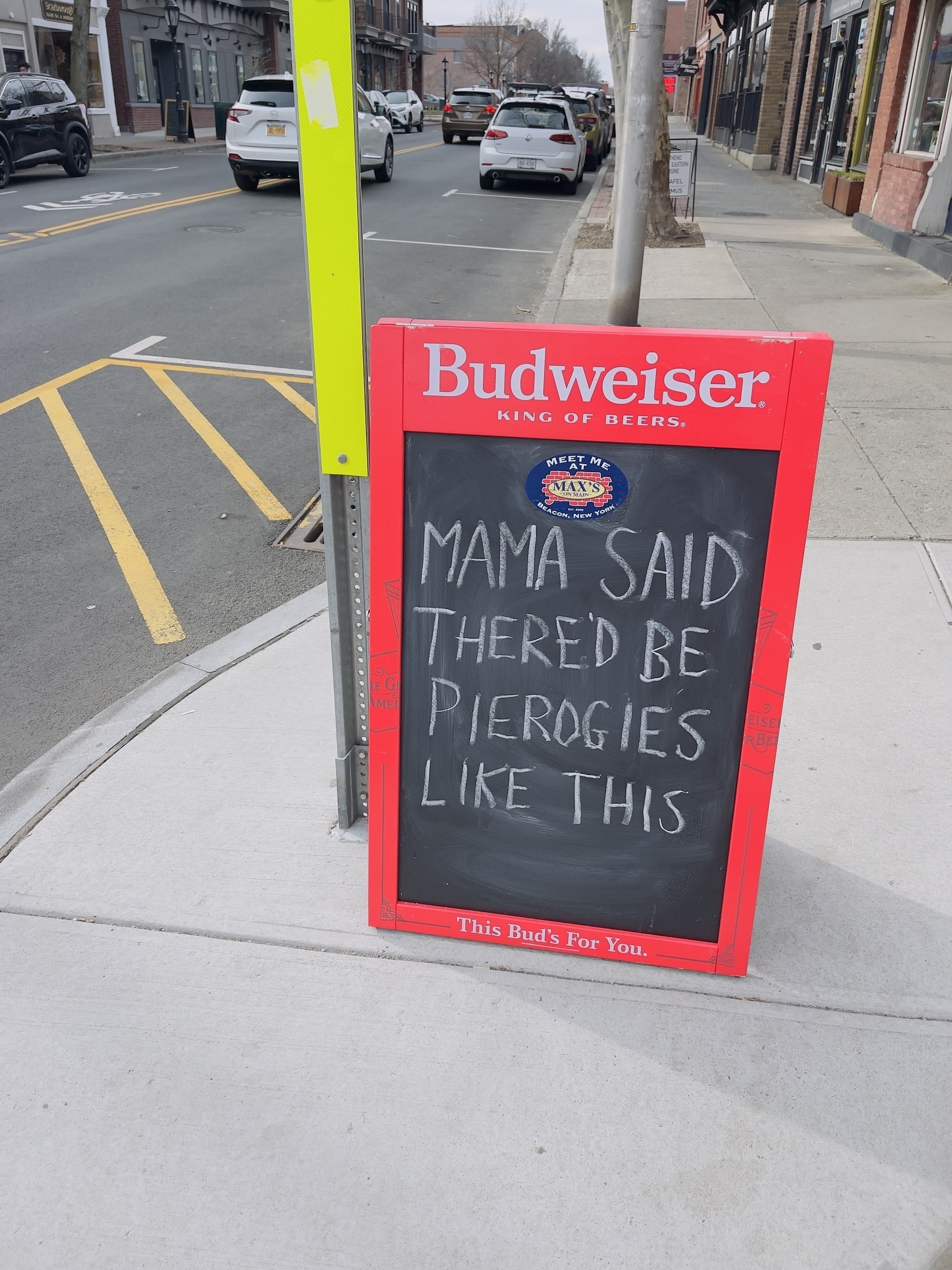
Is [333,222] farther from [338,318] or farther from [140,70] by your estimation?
[140,70]

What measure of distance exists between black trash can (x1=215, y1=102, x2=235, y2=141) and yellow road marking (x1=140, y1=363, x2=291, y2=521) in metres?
29.4

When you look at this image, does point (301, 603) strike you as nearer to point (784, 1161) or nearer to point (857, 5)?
point (784, 1161)

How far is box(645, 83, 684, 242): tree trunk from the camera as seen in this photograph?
13883mm

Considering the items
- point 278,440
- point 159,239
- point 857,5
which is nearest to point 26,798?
point 278,440

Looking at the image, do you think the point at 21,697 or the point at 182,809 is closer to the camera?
the point at 182,809

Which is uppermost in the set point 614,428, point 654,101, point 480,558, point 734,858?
point 654,101

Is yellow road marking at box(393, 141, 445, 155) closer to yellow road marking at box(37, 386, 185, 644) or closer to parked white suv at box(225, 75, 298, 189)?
parked white suv at box(225, 75, 298, 189)

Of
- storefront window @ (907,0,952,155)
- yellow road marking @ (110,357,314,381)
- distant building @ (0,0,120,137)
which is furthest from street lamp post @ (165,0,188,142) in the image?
yellow road marking @ (110,357,314,381)

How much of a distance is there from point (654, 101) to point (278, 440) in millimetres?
4412

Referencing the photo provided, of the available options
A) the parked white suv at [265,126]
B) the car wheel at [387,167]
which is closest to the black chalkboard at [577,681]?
the parked white suv at [265,126]

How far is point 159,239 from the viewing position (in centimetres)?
1384

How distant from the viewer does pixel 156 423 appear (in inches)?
274

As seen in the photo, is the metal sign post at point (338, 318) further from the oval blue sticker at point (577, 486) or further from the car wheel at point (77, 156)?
the car wheel at point (77, 156)

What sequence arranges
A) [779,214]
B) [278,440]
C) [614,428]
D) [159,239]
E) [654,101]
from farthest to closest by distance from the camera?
[779,214]
[159,239]
[654,101]
[278,440]
[614,428]
